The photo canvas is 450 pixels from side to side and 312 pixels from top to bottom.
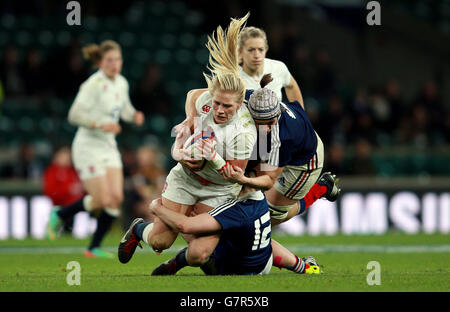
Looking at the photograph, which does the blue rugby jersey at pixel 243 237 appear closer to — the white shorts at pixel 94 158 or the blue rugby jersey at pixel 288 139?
the blue rugby jersey at pixel 288 139

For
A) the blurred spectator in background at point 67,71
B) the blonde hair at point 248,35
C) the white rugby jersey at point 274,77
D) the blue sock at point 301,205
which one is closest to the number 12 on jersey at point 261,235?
the blue sock at point 301,205

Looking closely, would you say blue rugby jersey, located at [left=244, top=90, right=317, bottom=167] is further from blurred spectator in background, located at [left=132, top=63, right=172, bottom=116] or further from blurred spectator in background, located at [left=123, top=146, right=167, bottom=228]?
blurred spectator in background, located at [left=132, top=63, right=172, bottom=116]

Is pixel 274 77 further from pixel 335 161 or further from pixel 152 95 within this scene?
pixel 152 95

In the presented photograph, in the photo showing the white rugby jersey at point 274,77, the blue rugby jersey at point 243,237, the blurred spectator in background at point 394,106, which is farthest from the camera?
the blurred spectator in background at point 394,106

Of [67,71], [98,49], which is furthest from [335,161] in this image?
[98,49]

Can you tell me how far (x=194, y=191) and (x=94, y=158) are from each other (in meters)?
3.19

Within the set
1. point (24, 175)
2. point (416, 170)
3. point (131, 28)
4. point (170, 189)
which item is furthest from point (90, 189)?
point (131, 28)

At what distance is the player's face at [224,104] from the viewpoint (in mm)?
6617

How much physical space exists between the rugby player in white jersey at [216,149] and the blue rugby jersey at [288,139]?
0.27 metres

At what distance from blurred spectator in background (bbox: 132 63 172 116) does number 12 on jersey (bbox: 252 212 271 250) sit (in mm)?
8918

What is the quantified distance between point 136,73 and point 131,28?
5.07 feet

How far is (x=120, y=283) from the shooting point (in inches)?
254

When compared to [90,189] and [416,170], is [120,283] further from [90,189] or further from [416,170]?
[416,170]

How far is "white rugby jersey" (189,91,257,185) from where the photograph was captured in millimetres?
6758
